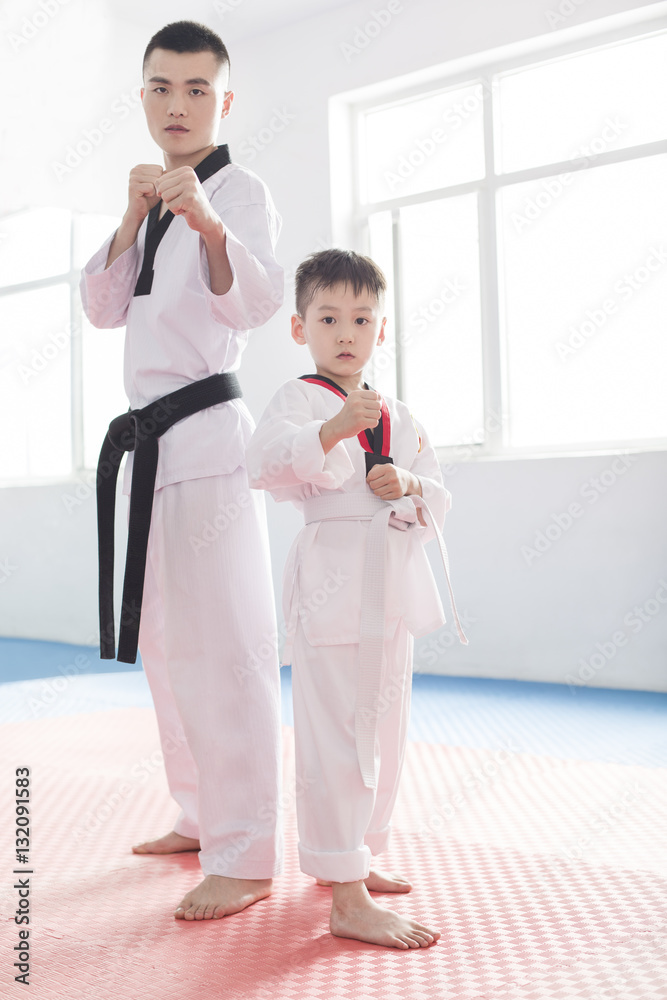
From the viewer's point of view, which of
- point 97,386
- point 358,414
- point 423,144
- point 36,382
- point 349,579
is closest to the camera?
point 358,414

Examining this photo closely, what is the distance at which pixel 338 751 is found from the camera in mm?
1534

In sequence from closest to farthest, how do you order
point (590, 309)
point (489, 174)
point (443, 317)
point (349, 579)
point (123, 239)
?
1. point (349, 579)
2. point (123, 239)
3. point (590, 309)
4. point (489, 174)
5. point (443, 317)

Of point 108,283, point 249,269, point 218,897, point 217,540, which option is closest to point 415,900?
point 218,897

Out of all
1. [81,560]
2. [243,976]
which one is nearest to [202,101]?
[243,976]

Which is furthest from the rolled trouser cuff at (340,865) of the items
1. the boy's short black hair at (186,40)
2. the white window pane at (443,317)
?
the white window pane at (443,317)

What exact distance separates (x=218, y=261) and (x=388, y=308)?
3.56 m

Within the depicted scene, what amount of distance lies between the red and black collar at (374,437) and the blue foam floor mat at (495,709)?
66.1 inches

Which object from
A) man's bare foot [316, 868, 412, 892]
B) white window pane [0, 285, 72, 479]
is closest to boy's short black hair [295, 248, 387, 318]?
man's bare foot [316, 868, 412, 892]

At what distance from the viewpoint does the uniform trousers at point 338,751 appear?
1521 mm

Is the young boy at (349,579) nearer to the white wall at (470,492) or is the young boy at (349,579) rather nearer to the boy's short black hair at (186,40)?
the boy's short black hair at (186,40)

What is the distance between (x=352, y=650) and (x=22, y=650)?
4.79 m

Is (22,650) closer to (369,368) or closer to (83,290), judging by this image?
(369,368)

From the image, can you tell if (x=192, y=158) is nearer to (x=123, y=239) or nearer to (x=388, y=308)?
(x=123, y=239)

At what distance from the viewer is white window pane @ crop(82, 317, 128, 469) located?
6.41m
